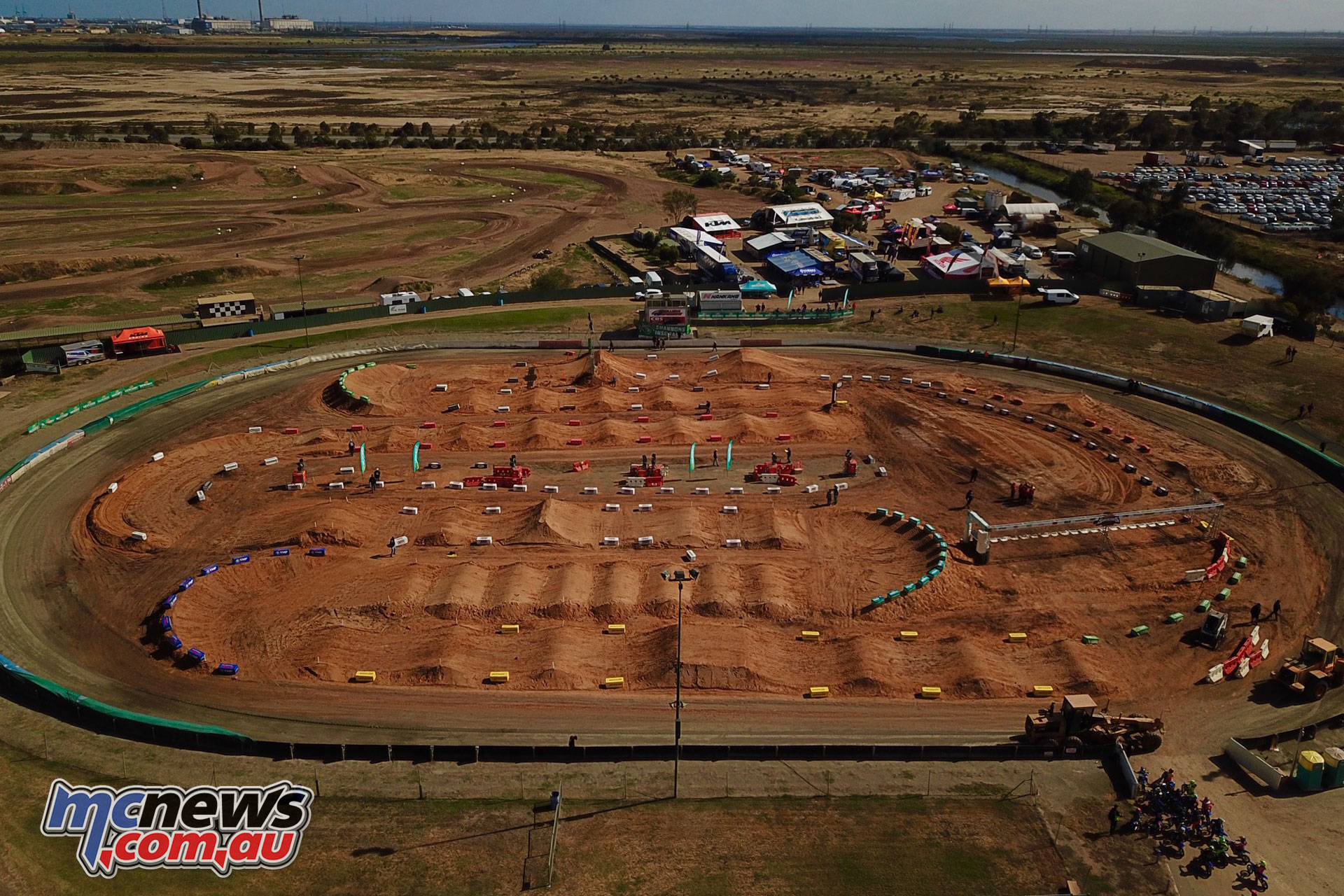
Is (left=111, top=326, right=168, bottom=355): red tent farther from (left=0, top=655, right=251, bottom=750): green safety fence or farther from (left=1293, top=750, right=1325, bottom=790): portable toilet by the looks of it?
(left=1293, top=750, right=1325, bottom=790): portable toilet

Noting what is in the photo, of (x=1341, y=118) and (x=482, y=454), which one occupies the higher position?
(x=1341, y=118)

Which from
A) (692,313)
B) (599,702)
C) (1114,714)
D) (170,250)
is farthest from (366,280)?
(1114,714)

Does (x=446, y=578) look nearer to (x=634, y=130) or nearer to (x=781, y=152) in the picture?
(x=781, y=152)

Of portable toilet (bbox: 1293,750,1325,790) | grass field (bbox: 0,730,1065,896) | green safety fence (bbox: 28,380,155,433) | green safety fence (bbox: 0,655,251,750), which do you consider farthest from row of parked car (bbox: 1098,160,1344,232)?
green safety fence (bbox: 0,655,251,750)

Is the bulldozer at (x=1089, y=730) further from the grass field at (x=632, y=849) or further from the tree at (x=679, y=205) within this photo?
the tree at (x=679, y=205)

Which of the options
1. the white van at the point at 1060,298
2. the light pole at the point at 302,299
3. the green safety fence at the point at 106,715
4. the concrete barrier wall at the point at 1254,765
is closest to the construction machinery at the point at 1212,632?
the concrete barrier wall at the point at 1254,765

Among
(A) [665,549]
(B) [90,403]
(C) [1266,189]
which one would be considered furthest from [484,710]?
(C) [1266,189]
